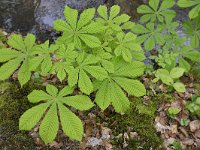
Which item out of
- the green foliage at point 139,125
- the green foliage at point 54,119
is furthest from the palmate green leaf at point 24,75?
the green foliage at point 139,125

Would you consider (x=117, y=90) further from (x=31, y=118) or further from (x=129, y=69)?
(x=31, y=118)

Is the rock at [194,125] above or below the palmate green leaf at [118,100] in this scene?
below

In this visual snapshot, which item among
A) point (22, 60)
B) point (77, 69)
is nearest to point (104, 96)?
point (77, 69)

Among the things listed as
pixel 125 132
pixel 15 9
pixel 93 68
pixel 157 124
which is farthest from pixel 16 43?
pixel 15 9

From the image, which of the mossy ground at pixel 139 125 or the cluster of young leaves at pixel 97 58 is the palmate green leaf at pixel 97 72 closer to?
the cluster of young leaves at pixel 97 58

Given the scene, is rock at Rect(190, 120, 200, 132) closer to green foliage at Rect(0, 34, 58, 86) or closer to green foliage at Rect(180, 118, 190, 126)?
green foliage at Rect(180, 118, 190, 126)

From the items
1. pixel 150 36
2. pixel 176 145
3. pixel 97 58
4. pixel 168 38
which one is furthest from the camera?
pixel 168 38

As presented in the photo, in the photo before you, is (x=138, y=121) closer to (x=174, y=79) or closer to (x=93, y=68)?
(x=174, y=79)
